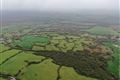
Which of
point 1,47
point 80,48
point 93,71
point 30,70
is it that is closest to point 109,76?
point 93,71

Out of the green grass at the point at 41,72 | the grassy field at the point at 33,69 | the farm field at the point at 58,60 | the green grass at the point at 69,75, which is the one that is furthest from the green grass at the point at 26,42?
the green grass at the point at 69,75

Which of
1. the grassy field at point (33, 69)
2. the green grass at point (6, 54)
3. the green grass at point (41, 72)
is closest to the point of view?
the green grass at point (41, 72)

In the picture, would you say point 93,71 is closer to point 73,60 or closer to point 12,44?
point 73,60

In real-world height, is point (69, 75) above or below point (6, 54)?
below

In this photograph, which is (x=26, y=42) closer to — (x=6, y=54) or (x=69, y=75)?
(x=6, y=54)

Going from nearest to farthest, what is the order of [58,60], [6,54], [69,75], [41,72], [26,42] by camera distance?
[69,75], [41,72], [58,60], [6,54], [26,42]

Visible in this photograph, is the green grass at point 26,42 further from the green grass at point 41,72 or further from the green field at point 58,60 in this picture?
the green grass at point 41,72

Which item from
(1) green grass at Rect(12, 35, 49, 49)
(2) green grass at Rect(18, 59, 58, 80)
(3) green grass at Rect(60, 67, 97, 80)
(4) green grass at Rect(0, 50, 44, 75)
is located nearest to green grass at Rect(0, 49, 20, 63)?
(4) green grass at Rect(0, 50, 44, 75)

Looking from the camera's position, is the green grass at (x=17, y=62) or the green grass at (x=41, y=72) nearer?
the green grass at (x=41, y=72)

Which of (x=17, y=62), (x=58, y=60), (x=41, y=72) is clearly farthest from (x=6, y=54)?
(x=41, y=72)

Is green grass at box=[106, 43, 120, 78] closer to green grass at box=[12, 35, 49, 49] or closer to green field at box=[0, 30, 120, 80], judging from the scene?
green field at box=[0, 30, 120, 80]

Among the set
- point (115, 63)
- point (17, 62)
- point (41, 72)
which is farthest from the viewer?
point (115, 63)

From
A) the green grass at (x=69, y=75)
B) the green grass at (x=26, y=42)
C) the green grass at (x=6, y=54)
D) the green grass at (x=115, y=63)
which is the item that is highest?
the green grass at (x=26, y=42)
